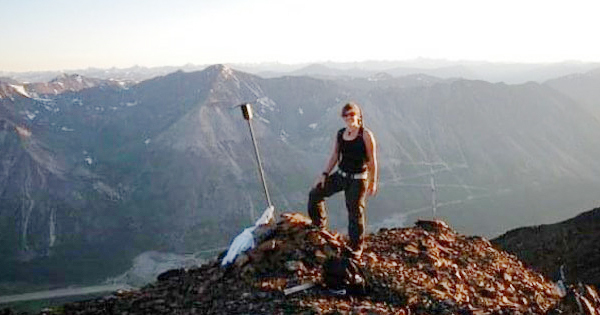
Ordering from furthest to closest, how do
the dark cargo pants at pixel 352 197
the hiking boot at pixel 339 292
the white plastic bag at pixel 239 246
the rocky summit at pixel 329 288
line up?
the white plastic bag at pixel 239 246
the dark cargo pants at pixel 352 197
the hiking boot at pixel 339 292
the rocky summit at pixel 329 288

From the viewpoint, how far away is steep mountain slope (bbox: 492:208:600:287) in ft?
71.8

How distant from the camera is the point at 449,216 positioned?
17938cm

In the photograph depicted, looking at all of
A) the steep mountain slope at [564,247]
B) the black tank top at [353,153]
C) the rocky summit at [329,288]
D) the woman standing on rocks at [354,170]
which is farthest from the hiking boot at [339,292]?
the steep mountain slope at [564,247]

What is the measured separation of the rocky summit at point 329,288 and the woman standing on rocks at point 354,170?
87 centimetres

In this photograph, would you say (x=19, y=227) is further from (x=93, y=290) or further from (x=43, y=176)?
(x=93, y=290)

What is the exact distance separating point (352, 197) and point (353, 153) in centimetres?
79

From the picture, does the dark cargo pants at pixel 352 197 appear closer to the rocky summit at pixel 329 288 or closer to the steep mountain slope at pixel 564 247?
the rocky summit at pixel 329 288

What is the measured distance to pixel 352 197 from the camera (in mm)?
11516

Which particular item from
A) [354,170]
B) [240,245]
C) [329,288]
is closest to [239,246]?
[240,245]

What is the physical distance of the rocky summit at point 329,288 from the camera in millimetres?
10430

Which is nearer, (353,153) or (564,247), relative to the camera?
(353,153)

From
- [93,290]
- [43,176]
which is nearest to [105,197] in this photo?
[43,176]

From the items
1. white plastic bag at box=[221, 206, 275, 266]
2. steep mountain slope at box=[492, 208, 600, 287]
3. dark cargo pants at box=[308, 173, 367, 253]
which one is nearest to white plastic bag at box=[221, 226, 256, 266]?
white plastic bag at box=[221, 206, 275, 266]

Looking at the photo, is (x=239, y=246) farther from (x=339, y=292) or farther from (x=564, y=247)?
(x=564, y=247)
